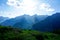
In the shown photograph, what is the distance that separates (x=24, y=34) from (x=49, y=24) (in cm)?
62

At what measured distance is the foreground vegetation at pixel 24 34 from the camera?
473 cm

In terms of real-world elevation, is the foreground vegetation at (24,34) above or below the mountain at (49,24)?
below

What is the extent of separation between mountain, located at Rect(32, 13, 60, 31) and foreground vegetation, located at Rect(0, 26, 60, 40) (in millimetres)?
116

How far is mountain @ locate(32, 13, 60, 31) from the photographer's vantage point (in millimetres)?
4910

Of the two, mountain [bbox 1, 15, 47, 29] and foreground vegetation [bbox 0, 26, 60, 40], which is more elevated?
mountain [bbox 1, 15, 47, 29]

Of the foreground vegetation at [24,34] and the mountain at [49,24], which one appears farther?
the mountain at [49,24]

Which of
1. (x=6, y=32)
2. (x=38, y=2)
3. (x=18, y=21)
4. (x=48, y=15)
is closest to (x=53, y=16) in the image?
(x=48, y=15)

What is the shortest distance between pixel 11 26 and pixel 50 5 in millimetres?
1015

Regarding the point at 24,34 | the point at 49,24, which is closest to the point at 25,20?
the point at 24,34

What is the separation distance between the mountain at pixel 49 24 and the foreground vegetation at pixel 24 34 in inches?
4.6

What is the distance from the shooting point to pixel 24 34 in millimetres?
4789

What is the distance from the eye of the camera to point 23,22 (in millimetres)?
4961

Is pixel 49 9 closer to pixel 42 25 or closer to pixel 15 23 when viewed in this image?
pixel 42 25

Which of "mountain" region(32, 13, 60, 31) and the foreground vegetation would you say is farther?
"mountain" region(32, 13, 60, 31)
